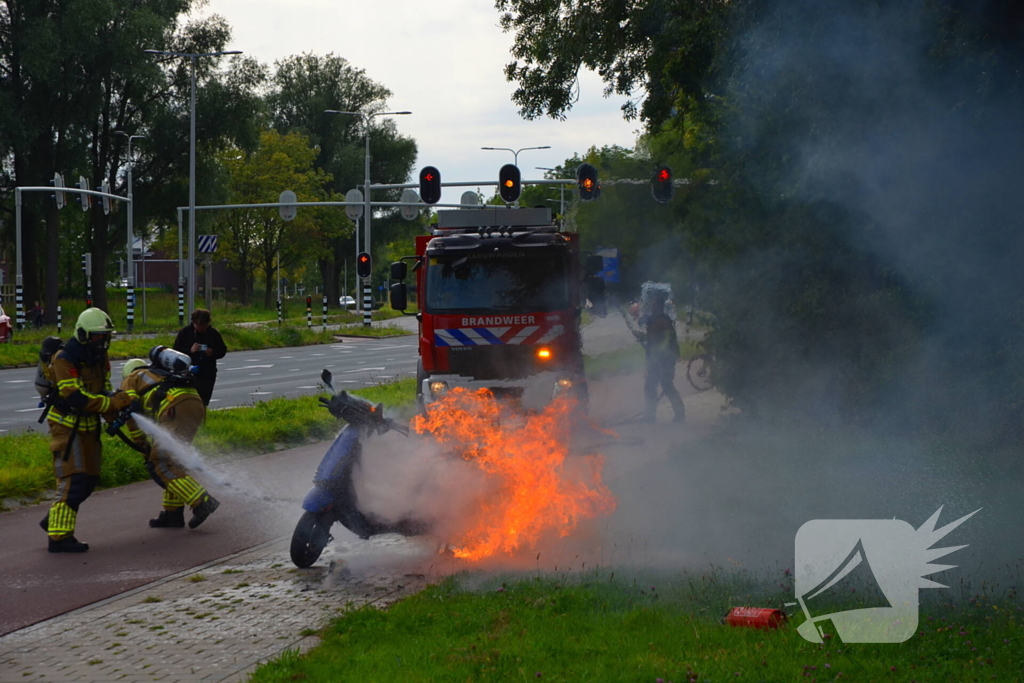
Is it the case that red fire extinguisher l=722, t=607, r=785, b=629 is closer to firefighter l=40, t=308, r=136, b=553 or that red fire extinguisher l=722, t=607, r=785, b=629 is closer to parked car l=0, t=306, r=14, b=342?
firefighter l=40, t=308, r=136, b=553

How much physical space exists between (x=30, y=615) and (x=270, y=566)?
5.24ft

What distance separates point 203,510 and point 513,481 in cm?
255

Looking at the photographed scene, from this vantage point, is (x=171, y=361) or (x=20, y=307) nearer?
(x=171, y=361)

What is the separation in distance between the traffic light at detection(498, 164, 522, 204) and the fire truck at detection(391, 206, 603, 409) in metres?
8.51

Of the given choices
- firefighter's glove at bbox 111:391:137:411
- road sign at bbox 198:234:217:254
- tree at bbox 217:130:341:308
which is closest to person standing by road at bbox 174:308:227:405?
firefighter's glove at bbox 111:391:137:411

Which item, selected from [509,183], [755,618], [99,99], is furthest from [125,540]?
[99,99]

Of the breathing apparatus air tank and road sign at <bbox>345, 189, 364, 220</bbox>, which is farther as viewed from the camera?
road sign at <bbox>345, 189, 364, 220</bbox>

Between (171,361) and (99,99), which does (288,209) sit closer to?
(99,99)

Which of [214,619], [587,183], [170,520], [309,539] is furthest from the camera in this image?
[587,183]

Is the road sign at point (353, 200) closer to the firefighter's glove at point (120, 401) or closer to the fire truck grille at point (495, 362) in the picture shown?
the fire truck grille at point (495, 362)

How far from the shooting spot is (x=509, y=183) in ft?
72.2

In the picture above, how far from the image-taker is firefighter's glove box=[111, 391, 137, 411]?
817 cm

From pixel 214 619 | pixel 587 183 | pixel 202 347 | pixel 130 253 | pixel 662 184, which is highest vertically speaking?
pixel 587 183

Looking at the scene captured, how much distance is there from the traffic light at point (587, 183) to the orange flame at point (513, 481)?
13.6 meters
